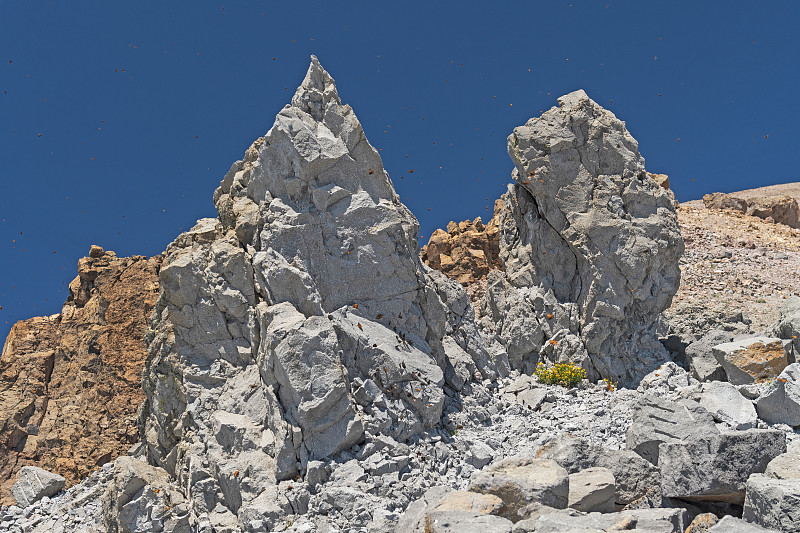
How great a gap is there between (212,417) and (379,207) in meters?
7.23

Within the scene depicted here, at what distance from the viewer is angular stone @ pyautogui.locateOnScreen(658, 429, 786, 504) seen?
1055 centimetres

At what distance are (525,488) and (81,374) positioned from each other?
2395 centimetres

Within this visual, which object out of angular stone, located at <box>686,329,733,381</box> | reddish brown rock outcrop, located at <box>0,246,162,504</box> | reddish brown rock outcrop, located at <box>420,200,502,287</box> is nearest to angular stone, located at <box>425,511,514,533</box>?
angular stone, located at <box>686,329,733,381</box>

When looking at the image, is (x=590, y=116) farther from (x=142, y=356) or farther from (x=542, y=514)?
(x=142, y=356)

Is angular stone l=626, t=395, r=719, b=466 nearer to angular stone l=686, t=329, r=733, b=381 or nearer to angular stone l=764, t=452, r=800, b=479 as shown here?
angular stone l=764, t=452, r=800, b=479

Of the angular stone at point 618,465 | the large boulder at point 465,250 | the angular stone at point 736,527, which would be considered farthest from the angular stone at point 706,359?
the large boulder at point 465,250

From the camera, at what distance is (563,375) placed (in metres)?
19.6

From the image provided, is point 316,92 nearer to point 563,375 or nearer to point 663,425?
point 563,375

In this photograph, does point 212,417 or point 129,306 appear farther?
Result: point 129,306

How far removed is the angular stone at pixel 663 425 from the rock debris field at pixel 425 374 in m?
0.05

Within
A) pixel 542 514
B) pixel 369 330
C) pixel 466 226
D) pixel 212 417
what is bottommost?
pixel 542 514

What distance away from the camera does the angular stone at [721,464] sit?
10547 mm

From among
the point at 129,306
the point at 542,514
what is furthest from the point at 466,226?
the point at 542,514

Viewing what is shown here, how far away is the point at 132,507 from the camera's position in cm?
1517
